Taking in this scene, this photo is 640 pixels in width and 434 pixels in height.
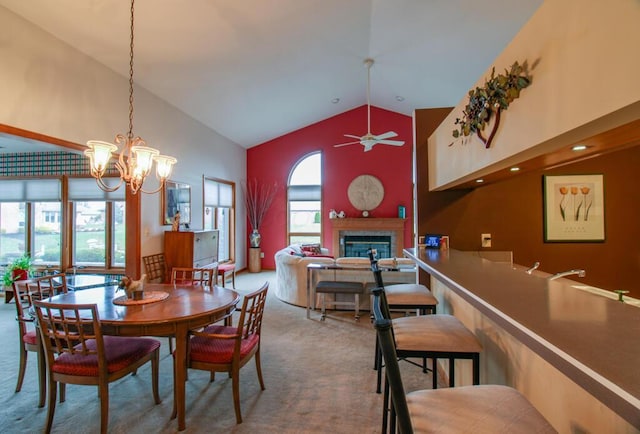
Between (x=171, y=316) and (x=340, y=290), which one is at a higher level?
(x=171, y=316)

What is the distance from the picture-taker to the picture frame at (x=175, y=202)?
472 cm

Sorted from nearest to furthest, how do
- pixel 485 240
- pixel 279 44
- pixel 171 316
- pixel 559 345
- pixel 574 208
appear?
1. pixel 559 345
2. pixel 171 316
3. pixel 574 208
4. pixel 485 240
5. pixel 279 44

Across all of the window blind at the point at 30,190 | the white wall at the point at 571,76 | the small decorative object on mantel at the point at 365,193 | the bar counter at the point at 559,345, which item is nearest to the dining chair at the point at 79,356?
the bar counter at the point at 559,345

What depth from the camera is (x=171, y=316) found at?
2023 mm

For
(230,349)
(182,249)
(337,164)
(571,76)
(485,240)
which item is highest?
(337,164)

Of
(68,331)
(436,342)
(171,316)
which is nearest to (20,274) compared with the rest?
(68,331)

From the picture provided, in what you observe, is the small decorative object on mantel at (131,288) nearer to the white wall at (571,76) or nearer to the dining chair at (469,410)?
the dining chair at (469,410)

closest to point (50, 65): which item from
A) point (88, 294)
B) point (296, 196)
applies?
point (88, 294)

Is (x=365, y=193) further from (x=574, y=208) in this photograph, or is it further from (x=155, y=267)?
(x=574, y=208)

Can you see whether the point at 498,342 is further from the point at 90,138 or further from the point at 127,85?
the point at 127,85

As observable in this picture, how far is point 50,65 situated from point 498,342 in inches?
173

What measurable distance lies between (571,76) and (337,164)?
22.2 feet

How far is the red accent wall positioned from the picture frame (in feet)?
9.03

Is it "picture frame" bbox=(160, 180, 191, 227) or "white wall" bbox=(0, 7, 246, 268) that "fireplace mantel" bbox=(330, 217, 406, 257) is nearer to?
"white wall" bbox=(0, 7, 246, 268)
